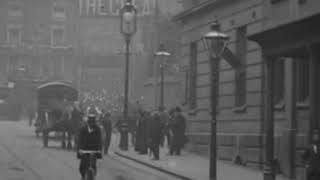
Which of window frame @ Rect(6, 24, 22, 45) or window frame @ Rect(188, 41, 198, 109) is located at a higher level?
window frame @ Rect(6, 24, 22, 45)

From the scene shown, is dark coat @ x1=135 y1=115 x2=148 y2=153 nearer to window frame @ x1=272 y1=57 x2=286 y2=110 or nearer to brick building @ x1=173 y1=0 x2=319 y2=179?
brick building @ x1=173 y1=0 x2=319 y2=179

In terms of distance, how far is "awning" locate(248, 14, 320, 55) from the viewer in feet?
54.6

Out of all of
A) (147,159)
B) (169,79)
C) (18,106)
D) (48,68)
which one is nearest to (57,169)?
(147,159)

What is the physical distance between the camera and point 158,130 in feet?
96.1

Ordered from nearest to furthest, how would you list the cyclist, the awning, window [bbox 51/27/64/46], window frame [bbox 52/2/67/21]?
the awning < the cyclist < window [bbox 51/27/64/46] < window frame [bbox 52/2/67/21]

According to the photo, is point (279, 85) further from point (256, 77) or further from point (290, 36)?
point (290, 36)

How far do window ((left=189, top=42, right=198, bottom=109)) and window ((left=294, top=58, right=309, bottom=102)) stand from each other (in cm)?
1051

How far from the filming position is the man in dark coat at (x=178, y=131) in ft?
102

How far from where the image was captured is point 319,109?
58.5 feet

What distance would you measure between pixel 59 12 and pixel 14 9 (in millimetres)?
5177

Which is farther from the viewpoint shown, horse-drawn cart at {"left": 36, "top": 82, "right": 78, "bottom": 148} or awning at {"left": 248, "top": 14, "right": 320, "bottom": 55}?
horse-drawn cart at {"left": 36, "top": 82, "right": 78, "bottom": 148}

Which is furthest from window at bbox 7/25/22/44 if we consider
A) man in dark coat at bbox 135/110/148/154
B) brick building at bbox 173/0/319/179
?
man in dark coat at bbox 135/110/148/154

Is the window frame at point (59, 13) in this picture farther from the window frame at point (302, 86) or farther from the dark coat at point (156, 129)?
the window frame at point (302, 86)

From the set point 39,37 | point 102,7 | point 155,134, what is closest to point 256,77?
point 155,134
